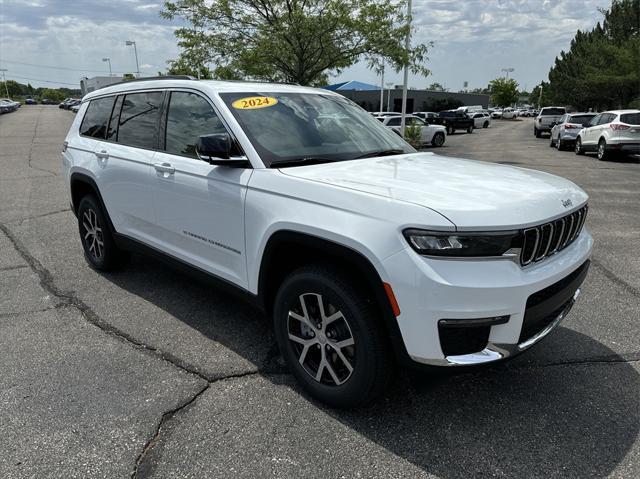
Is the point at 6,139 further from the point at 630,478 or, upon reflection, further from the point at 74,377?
the point at 630,478

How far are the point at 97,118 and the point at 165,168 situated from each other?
1.79 m

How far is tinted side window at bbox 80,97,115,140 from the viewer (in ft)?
15.6

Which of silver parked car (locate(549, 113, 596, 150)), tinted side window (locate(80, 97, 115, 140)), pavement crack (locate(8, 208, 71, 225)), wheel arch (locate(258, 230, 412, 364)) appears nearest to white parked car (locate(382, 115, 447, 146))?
silver parked car (locate(549, 113, 596, 150))

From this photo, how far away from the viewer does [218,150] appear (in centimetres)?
299

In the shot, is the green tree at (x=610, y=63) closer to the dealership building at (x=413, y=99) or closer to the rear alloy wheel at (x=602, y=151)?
the dealership building at (x=413, y=99)

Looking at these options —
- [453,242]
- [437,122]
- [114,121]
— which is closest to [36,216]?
[114,121]

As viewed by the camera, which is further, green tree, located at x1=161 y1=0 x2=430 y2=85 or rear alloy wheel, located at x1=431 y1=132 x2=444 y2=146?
rear alloy wheel, located at x1=431 y1=132 x2=444 y2=146

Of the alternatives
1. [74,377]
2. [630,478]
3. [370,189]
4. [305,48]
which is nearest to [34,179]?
[305,48]

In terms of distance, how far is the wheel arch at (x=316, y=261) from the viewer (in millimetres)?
2395

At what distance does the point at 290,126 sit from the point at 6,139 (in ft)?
83.3

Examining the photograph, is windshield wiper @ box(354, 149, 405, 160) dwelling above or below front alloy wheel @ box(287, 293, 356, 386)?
above

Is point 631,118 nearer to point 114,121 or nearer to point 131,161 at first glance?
point 114,121

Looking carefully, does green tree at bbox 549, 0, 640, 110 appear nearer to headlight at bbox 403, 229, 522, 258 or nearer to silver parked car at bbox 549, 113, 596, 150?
silver parked car at bbox 549, 113, 596, 150

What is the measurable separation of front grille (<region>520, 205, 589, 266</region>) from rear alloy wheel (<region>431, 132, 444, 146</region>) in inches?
895
